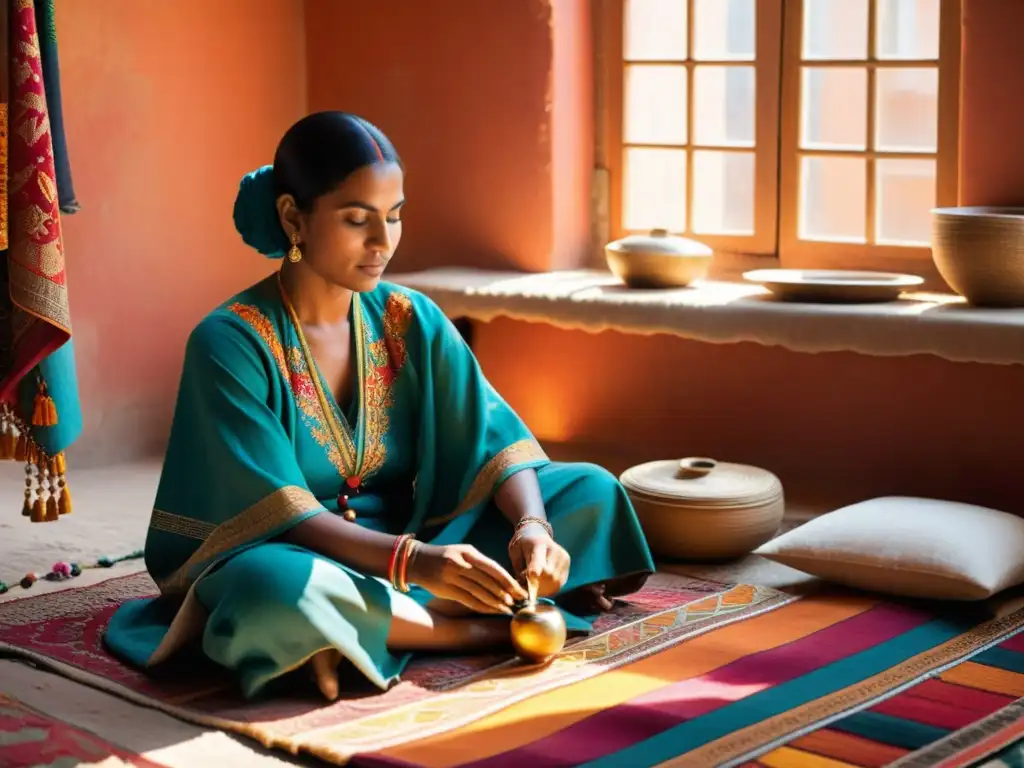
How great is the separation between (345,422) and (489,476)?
347mm

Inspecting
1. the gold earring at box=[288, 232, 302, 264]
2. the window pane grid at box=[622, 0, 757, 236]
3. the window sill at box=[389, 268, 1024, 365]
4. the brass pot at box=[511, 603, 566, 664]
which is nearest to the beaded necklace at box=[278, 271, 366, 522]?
the gold earring at box=[288, 232, 302, 264]

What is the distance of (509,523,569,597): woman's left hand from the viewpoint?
3.06 meters

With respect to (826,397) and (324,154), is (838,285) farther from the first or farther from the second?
(324,154)

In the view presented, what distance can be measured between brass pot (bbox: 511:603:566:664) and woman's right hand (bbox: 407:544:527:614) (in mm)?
121

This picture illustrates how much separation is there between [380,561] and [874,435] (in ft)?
6.94

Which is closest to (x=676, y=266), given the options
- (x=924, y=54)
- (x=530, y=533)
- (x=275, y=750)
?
(x=924, y=54)

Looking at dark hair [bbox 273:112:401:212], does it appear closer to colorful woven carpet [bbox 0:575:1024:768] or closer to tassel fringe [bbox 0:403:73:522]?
tassel fringe [bbox 0:403:73:522]

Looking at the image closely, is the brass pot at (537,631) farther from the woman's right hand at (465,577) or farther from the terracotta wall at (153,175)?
the terracotta wall at (153,175)

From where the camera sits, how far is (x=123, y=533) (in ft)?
14.2

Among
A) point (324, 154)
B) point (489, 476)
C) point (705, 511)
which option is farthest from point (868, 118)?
point (324, 154)

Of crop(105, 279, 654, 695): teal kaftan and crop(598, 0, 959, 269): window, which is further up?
crop(598, 0, 959, 269): window

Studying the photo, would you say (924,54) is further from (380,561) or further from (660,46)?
(380,561)

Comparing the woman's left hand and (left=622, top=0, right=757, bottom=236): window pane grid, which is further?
(left=622, top=0, right=757, bottom=236): window pane grid

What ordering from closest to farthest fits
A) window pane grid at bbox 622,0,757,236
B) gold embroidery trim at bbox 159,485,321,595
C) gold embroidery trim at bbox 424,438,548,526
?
gold embroidery trim at bbox 159,485,321,595, gold embroidery trim at bbox 424,438,548,526, window pane grid at bbox 622,0,757,236
